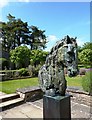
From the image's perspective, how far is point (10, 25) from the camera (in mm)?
23547

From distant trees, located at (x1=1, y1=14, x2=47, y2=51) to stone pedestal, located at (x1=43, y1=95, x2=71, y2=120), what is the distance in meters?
21.0

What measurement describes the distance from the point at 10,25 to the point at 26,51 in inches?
400

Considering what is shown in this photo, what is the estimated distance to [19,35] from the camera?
939 inches

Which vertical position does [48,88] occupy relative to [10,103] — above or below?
above

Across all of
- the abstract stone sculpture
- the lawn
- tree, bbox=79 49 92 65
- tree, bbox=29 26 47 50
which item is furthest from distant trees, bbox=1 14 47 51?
the abstract stone sculpture

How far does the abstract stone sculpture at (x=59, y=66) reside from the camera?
260cm

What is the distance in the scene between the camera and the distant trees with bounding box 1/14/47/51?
23.0 m

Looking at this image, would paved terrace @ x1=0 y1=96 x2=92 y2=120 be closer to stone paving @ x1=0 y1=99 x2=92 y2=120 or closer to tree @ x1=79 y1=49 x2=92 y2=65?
stone paving @ x1=0 y1=99 x2=92 y2=120

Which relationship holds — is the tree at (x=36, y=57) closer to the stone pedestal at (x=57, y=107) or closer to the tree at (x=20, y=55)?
the tree at (x=20, y=55)

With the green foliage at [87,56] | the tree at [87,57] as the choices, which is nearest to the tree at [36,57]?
the green foliage at [87,56]

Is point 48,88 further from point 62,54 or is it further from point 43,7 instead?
point 43,7

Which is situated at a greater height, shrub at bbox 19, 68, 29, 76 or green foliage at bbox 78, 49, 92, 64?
green foliage at bbox 78, 49, 92, 64

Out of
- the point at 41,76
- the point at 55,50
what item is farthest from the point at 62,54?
the point at 41,76

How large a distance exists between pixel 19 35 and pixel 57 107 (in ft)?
72.2
